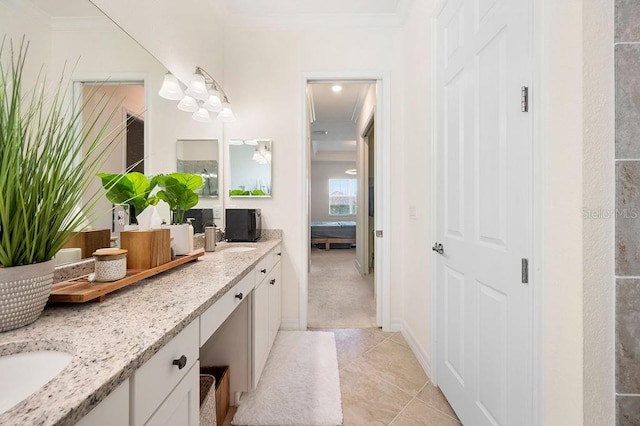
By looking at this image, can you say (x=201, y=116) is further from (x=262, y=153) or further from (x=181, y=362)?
(x=181, y=362)

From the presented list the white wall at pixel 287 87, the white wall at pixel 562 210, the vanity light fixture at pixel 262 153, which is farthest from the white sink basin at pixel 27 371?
the vanity light fixture at pixel 262 153

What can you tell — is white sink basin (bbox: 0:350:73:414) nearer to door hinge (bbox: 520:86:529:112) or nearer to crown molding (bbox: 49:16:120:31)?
crown molding (bbox: 49:16:120:31)

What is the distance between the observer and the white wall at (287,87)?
2.61m

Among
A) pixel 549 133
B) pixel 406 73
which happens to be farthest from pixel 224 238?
pixel 549 133

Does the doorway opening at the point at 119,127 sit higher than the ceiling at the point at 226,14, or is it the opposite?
the ceiling at the point at 226,14

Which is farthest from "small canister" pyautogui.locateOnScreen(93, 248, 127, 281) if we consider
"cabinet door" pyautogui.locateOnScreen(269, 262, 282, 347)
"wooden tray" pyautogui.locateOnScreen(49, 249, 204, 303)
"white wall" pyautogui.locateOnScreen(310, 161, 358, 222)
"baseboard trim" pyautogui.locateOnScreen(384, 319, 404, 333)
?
"white wall" pyautogui.locateOnScreen(310, 161, 358, 222)

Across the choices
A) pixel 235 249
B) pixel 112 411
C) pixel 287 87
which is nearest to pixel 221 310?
pixel 112 411

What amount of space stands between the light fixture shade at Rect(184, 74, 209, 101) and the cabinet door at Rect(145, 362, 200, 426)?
1.90 metres

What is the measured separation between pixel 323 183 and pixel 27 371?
8.96m

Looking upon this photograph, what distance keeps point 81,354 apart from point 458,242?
153 cm

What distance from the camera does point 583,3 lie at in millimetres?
822

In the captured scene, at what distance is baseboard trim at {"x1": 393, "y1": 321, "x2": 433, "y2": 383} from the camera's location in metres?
1.92

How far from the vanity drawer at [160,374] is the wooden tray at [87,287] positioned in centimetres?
33

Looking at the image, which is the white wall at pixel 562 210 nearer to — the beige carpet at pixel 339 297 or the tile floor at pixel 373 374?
the tile floor at pixel 373 374
